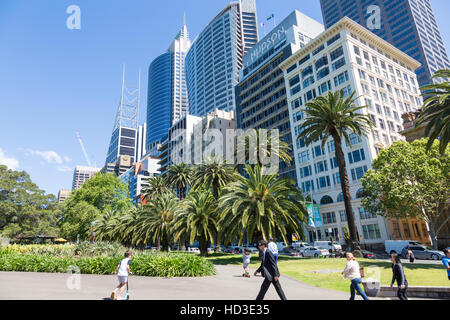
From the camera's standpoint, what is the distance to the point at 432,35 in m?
147

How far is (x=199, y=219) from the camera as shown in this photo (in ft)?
109

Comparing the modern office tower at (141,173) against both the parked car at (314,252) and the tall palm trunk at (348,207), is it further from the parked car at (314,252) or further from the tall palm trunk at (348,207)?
the tall palm trunk at (348,207)

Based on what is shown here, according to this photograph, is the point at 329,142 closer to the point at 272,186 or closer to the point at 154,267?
the point at 272,186

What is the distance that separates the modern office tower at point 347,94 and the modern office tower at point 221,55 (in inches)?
3367

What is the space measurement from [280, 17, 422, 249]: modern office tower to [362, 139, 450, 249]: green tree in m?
10.3

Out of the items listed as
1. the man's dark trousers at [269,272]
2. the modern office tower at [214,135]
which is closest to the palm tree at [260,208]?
the man's dark trousers at [269,272]

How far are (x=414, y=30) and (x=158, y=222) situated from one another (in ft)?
529

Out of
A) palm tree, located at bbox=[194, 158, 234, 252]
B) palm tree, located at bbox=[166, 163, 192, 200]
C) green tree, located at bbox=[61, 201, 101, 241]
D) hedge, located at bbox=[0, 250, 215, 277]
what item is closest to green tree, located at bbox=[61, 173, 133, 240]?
green tree, located at bbox=[61, 201, 101, 241]

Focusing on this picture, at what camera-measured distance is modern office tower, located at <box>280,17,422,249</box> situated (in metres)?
51.3

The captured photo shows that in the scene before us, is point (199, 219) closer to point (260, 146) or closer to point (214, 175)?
point (214, 175)

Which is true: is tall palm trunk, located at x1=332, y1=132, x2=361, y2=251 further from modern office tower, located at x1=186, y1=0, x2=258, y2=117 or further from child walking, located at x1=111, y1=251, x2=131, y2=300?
modern office tower, located at x1=186, y1=0, x2=258, y2=117

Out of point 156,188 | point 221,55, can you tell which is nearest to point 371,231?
point 156,188

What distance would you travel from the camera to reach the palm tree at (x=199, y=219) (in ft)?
107
